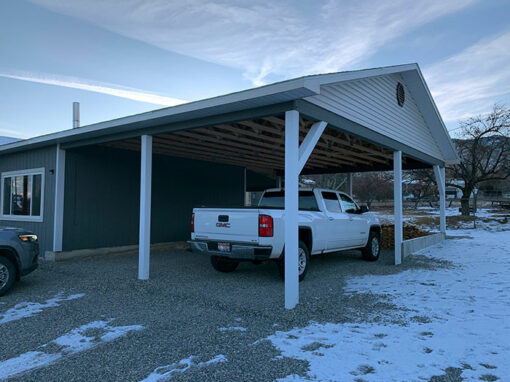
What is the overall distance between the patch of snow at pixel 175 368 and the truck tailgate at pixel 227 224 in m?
2.88

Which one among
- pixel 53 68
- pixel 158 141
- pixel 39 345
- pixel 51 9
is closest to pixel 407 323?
pixel 39 345

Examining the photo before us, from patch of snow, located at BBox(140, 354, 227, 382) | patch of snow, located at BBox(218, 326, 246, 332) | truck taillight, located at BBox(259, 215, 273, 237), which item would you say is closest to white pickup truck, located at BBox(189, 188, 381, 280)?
truck taillight, located at BBox(259, 215, 273, 237)

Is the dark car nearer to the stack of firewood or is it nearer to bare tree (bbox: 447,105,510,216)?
the stack of firewood

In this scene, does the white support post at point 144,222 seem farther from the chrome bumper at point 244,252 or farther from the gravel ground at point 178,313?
the chrome bumper at point 244,252

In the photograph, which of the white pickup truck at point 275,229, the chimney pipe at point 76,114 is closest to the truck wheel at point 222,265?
the white pickup truck at point 275,229

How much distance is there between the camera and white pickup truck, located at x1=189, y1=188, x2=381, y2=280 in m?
6.20

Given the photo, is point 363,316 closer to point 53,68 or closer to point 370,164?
point 370,164

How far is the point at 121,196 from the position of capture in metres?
10.4

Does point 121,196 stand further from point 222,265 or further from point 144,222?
point 222,265

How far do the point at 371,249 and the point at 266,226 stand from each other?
15.4ft

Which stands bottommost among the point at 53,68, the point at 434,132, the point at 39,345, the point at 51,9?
the point at 39,345

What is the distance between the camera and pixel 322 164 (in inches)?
533

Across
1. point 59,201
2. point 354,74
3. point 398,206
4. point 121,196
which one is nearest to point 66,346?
point 354,74

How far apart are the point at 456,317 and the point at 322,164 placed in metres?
9.26
